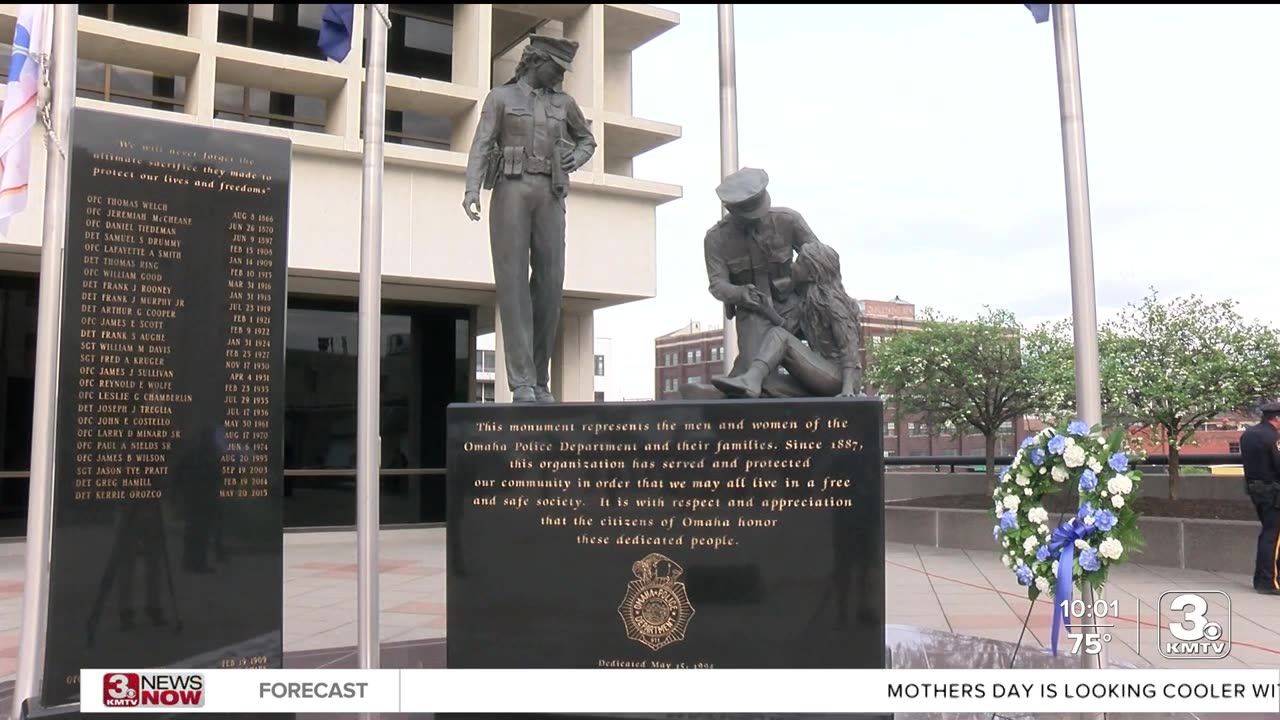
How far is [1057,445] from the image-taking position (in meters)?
5.36

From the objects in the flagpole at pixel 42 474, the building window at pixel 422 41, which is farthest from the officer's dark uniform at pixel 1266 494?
the building window at pixel 422 41

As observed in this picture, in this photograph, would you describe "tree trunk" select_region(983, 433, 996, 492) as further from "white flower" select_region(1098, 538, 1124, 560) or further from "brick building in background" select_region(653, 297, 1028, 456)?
"brick building in background" select_region(653, 297, 1028, 456)

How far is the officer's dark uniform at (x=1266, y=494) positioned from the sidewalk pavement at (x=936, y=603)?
0.30 m

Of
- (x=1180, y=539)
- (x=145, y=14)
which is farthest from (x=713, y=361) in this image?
(x=1180, y=539)

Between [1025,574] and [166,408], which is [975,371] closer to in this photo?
[1025,574]

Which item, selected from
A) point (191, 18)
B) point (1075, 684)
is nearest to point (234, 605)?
point (1075, 684)

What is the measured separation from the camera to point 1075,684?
4.59 metres

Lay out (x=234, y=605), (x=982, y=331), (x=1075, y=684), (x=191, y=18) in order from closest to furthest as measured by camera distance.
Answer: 1. (x=1075, y=684)
2. (x=234, y=605)
3. (x=191, y=18)
4. (x=982, y=331)

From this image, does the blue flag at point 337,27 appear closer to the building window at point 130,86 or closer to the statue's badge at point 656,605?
the statue's badge at point 656,605

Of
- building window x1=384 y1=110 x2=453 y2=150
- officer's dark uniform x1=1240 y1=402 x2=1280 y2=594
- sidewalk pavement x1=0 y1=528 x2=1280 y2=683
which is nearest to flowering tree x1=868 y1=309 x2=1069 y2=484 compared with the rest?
sidewalk pavement x1=0 y1=528 x2=1280 y2=683

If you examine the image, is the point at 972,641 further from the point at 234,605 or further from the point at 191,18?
the point at 191,18

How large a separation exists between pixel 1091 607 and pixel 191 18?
49.9 ft

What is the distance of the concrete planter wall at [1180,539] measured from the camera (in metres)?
10.6

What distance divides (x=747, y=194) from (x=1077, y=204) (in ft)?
8.33
